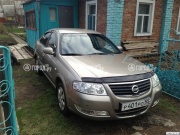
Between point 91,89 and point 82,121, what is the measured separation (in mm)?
835

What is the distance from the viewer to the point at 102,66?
2.98 meters

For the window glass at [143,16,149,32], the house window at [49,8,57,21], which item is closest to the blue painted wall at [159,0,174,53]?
the window glass at [143,16,149,32]

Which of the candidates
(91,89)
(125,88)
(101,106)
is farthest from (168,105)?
(91,89)

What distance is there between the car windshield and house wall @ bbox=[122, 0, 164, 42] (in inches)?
116

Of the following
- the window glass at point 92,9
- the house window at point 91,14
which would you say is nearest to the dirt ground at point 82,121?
the house window at point 91,14

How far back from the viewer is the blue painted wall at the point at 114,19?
20.7 feet

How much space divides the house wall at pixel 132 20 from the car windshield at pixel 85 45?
9.68 feet

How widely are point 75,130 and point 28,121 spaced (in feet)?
2.87

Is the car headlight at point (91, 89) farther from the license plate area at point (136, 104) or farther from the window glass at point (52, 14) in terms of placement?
the window glass at point (52, 14)

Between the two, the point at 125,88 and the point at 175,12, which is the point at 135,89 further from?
the point at 175,12

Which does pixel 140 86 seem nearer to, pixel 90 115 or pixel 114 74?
pixel 114 74

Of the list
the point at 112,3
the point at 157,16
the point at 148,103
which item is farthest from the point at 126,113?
the point at 157,16

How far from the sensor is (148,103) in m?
2.82

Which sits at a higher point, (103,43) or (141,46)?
(103,43)
